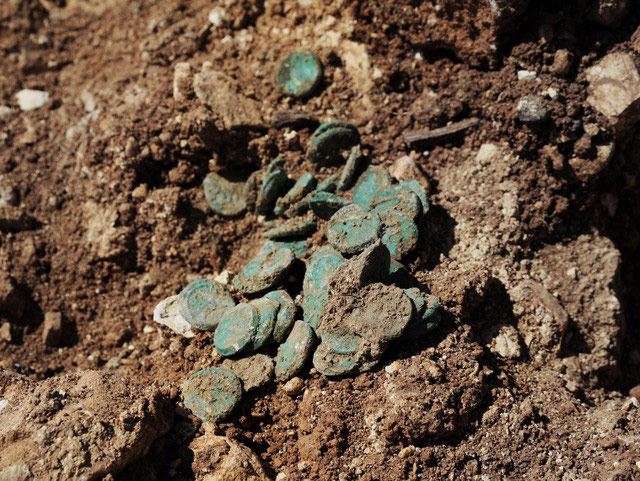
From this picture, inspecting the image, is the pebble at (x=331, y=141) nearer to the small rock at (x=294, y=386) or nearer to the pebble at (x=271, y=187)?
the pebble at (x=271, y=187)

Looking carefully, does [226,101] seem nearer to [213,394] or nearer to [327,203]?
[327,203]

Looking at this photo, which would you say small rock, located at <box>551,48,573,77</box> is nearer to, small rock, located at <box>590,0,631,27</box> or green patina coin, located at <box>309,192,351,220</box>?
small rock, located at <box>590,0,631,27</box>

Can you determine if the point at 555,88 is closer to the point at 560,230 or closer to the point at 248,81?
the point at 560,230

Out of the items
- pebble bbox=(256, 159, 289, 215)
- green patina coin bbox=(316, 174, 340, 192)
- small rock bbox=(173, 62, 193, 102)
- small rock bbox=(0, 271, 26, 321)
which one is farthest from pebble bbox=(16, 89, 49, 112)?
green patina coin bbox=(316, 174, 340, 192)

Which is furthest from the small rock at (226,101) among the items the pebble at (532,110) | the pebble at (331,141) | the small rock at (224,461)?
the small rock at (224,461)

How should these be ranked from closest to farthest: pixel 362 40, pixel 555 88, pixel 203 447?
pixel 203 447 < pixel 555 88 < pixel 362 40

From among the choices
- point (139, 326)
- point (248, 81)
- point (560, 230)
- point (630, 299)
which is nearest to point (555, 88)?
point (560, 230)
